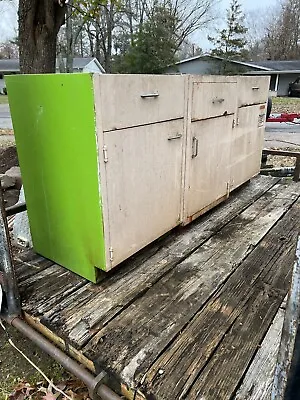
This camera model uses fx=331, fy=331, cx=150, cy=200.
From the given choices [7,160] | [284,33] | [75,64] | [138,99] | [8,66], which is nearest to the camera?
[138,99]

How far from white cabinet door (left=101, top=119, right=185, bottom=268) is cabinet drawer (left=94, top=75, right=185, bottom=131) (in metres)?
0.05

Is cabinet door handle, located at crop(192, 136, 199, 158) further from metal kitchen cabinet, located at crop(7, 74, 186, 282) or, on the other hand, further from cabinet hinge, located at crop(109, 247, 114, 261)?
cabinet hinge, located at crop(109, 247, 114, 261)

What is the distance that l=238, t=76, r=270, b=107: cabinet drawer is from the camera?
2.79 meters

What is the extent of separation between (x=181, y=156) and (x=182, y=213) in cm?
43

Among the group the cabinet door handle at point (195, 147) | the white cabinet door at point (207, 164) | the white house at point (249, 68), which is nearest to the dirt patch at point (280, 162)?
the white cabinet door at point (207, 164)

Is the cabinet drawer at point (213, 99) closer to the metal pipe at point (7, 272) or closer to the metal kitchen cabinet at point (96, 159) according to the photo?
the metal kitchen cabinet at point (96, 159)

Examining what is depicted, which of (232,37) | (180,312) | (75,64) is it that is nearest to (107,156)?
(180,312)

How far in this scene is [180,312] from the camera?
166 centimetres

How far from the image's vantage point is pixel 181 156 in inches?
86.4

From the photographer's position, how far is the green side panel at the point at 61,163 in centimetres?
158

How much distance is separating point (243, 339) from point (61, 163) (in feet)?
4.10

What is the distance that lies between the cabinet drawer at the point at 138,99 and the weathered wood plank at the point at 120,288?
863mm

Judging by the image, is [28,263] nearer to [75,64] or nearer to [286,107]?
[286,107]

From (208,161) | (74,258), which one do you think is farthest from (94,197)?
(208,161)
